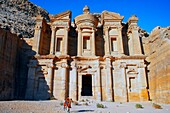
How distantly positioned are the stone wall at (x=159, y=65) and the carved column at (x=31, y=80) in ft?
40.7

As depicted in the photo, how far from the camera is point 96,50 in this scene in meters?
20.9

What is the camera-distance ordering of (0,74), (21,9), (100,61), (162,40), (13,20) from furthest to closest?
1. (21,9)
2. (13,20)
3. (100,61)
4. (162,40)
5. (0,74)

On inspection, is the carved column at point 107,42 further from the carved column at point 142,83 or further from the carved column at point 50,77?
the carved column at point 50,77

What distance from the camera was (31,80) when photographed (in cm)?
1742

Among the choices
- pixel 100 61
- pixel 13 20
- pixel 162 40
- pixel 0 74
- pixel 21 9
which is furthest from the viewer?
pixel 21 9

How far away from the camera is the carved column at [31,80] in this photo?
16938 millimetres

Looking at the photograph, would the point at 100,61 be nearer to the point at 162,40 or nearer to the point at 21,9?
the point at 162,40

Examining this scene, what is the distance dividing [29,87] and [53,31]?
723cm

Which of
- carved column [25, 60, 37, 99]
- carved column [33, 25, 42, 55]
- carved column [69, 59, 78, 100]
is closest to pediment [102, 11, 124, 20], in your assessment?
carved column [69, 59, 78, 100]

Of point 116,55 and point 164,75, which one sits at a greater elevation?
point 116,55

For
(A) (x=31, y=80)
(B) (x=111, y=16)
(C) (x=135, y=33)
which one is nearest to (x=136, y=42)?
(C) (x=135, y=33)

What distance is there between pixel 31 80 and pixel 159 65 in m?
13.0

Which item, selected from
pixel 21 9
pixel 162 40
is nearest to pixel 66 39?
pixel 162 40

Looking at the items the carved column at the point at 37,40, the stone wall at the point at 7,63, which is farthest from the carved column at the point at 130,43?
the stone wall at the point at 7,63
